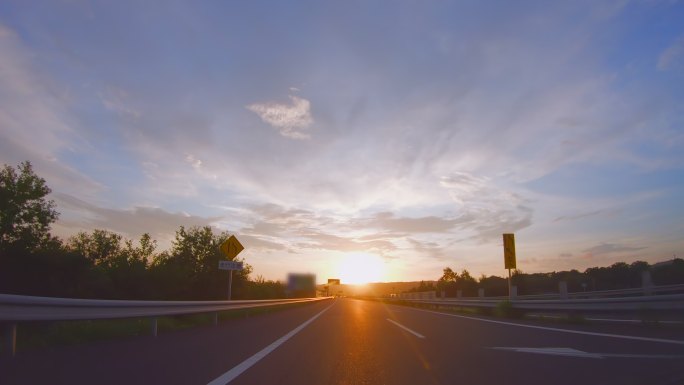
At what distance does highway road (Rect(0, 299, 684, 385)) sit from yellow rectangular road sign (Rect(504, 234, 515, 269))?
1135 centimetres

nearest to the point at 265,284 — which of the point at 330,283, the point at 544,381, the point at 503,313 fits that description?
the point at 503,313

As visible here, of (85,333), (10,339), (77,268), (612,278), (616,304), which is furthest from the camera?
(612,278)

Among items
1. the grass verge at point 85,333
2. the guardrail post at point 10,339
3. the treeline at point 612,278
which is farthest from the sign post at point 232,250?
the treeline at point 612,278

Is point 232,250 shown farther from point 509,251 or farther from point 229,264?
point 509,251

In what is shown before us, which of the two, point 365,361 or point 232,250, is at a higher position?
point 232,250

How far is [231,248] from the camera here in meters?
22.3

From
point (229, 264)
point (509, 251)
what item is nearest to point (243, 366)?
point (229, 264)

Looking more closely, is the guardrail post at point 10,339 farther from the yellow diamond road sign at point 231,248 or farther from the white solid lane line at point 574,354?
the yellow diamond road sign at point 231,248

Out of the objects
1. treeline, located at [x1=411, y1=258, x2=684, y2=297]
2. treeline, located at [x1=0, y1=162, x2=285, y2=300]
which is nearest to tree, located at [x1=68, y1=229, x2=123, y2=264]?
treeline, located at [x1=0, y1=162, x2=285, y2=300]

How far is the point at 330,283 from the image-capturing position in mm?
150375

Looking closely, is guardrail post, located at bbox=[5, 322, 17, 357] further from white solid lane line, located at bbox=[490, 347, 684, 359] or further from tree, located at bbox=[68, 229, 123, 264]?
tree, located at bbox=[68, 229, 123, 264]

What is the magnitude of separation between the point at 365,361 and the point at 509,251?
17048 millimetres

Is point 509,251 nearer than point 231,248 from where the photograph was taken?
No

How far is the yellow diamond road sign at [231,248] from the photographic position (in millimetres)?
22312
